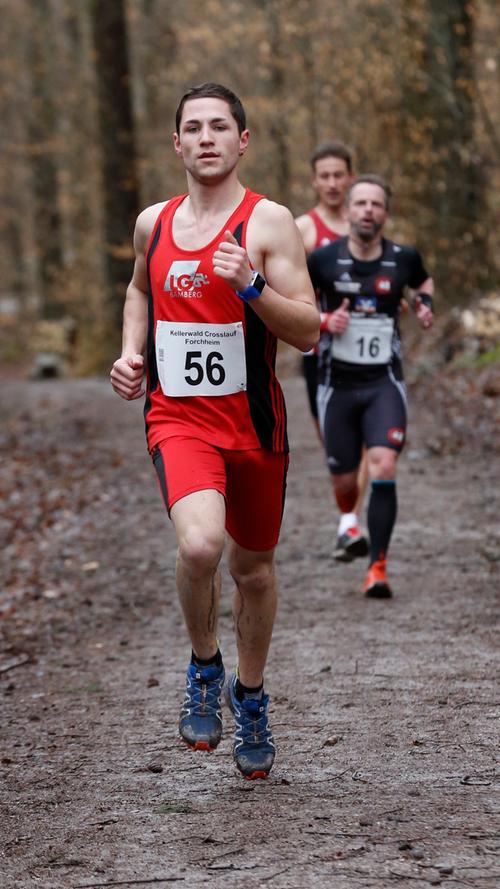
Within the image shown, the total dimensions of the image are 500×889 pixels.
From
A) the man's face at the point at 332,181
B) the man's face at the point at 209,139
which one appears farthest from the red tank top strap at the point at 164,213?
the man's face at the point at 332,181

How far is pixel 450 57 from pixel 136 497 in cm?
842

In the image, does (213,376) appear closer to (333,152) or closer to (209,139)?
(209,139)

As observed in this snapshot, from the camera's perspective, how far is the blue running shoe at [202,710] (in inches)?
175

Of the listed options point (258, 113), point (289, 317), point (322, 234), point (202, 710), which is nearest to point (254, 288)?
point (289, 317)

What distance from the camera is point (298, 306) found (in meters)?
4.34

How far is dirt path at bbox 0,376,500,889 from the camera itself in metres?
3.81

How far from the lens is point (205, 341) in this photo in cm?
440

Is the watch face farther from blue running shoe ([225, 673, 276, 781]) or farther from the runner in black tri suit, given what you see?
the runner in black tri suit

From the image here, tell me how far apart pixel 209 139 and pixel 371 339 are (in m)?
3.40

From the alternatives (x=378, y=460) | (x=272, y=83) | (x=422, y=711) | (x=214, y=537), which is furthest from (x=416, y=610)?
(x=272, y=83)

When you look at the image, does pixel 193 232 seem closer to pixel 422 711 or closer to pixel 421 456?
pixel 422 711

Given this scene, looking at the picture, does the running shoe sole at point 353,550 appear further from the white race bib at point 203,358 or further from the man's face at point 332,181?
the white race bib at point 203,358

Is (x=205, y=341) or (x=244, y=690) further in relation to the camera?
(x=244, y=690)

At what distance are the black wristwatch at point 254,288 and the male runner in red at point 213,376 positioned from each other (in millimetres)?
86
